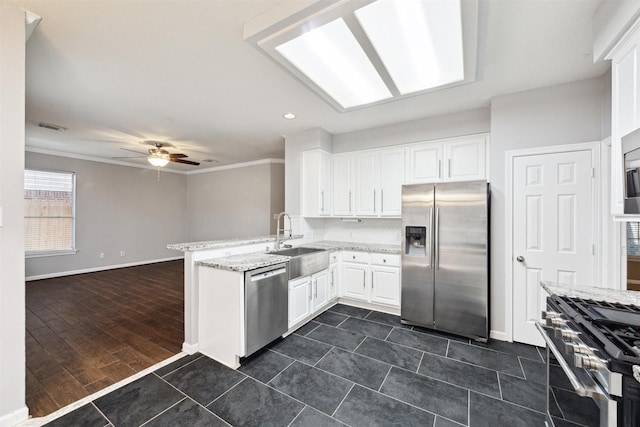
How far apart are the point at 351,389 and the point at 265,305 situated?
40.3 inches

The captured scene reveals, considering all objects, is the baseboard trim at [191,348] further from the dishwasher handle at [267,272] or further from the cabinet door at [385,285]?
the cabinet door at [385,285]

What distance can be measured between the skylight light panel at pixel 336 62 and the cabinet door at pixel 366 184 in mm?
1202

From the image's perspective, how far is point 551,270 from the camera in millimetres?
2598

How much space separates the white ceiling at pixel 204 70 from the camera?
1.72 m

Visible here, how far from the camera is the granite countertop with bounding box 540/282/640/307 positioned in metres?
1.42

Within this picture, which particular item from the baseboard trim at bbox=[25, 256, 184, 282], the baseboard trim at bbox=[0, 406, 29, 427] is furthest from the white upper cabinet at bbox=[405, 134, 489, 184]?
the baseboard trim at bbox=[25, 256, 184, 282]

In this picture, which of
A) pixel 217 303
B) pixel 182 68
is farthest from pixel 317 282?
pixel 182 68

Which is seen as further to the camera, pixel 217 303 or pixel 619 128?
pixel 217 303

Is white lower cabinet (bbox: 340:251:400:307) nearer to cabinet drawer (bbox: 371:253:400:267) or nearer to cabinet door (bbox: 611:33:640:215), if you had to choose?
cabinet drawer (bbox: 371:253:400:267)

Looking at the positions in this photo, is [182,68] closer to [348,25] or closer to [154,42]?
[154,42]

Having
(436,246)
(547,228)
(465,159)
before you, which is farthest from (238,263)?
(547,228)

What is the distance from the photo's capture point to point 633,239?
2115 mm

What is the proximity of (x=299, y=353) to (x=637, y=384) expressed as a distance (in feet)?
7.30

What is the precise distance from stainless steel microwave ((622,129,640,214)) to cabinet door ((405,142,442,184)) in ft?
6.40
